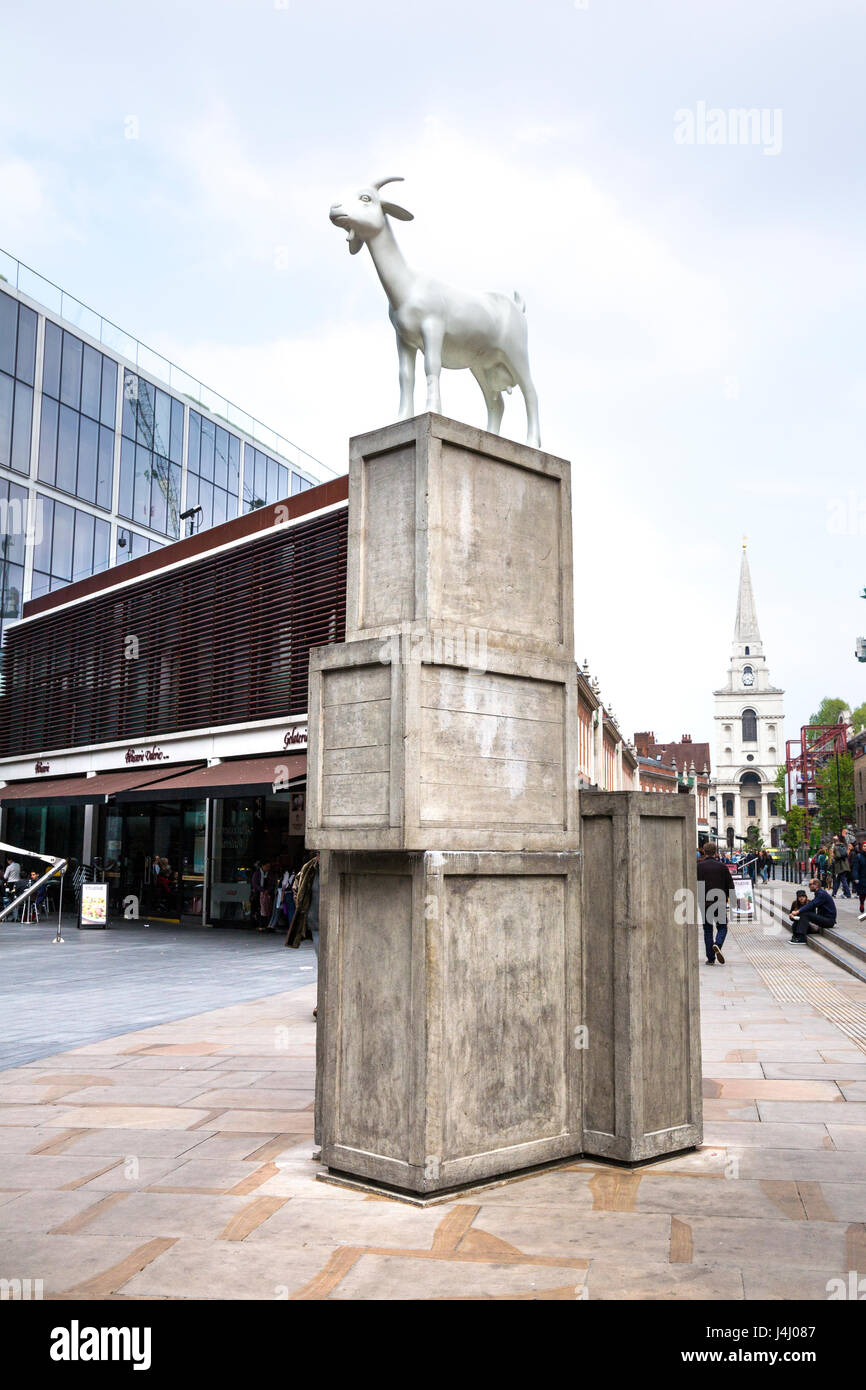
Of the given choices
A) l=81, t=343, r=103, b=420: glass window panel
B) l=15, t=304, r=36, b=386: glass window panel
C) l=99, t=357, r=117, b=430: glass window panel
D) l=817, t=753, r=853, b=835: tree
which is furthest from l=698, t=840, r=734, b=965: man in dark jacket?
l=817, t=753, r=853, b=835: tree

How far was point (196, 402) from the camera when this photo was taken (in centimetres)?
5128

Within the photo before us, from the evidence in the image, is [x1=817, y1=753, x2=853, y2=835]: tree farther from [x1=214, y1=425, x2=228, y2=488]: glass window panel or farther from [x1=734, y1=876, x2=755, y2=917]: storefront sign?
[x1=734, y1=876, x2=755, y2=917]: storefront sign

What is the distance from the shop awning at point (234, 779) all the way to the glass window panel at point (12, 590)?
16988 millimetres

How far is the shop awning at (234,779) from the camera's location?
20.8 meters

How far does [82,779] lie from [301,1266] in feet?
88.4

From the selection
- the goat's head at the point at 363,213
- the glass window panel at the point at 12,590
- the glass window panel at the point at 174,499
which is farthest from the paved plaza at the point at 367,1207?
the glass window panel at the point at 174,499

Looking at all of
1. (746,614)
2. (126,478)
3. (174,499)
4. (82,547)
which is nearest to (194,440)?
(174,499)

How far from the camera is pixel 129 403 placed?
4656cm

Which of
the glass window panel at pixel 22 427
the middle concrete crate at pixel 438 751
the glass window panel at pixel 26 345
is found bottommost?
the middle concrete crate at pixel 438 751

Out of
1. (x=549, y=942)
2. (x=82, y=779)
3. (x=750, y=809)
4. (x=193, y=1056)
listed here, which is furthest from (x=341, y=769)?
(x=750, y=809)

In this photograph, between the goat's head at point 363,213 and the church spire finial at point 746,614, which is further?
the church spire finial at point 746,614

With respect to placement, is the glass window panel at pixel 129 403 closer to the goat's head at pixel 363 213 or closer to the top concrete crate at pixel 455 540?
the goat's head at pixel 363 213

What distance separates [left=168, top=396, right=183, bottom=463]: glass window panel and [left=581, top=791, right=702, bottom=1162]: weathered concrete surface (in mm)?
46105

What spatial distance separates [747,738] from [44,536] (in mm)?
147723
